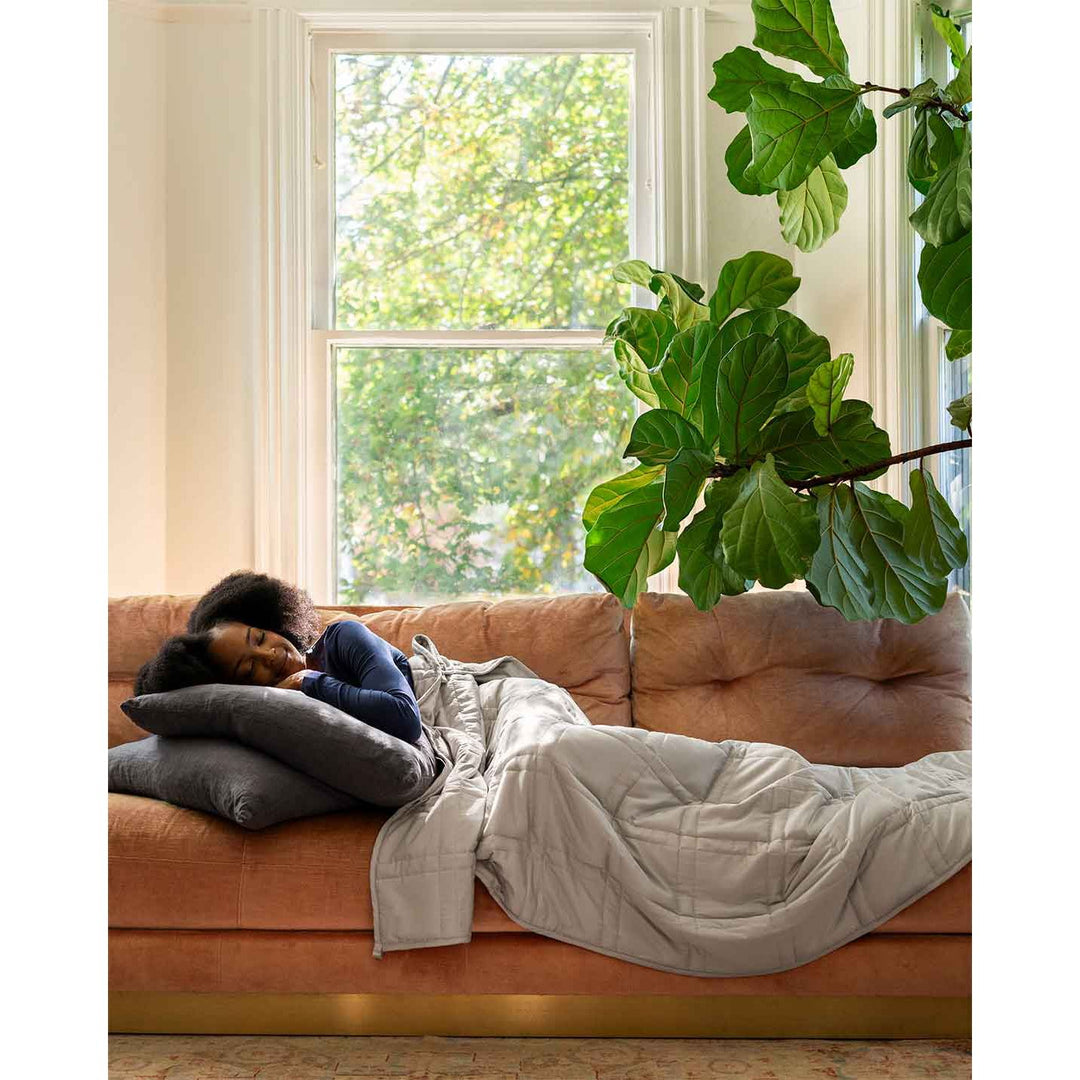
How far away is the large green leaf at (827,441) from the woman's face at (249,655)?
1041 millimetres

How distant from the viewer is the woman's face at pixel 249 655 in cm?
188

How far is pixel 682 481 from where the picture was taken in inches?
65.7

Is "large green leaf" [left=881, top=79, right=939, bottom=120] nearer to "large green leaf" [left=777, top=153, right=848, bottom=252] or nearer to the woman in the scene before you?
"large green leaf" [left=777, top=153, right=848, bottom=252]

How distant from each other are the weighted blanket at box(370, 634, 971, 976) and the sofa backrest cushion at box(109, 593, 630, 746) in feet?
1.94

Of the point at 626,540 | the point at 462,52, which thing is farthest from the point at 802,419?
the point at 462,52

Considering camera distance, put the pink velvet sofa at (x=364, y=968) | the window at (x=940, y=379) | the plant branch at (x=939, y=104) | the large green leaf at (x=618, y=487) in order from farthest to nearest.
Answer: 1. the window at (x=940, y=379)
2. the large green leaf at (x=618, y=487)
3. the pink velvet sofa at (x=364, y=968)
4. the plant branch at (x=939, y=104)

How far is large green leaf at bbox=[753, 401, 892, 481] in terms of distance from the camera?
5.73 feet

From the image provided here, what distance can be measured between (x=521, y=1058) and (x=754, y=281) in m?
1.82

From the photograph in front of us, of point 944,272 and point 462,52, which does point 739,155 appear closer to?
point 944,272

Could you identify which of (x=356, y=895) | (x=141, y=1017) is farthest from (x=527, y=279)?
(x=141, y=1017)

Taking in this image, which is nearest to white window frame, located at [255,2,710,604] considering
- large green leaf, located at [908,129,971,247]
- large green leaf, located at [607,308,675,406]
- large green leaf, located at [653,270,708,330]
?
large green leaf, located at [653,270,708,330]

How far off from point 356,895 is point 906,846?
0.88m

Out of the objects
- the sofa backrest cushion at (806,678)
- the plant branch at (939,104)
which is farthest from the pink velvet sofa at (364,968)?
the plant branch at (939,104)

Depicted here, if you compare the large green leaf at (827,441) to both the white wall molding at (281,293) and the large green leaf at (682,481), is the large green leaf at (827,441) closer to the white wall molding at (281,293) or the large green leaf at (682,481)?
the large green leaf at (682,481)
